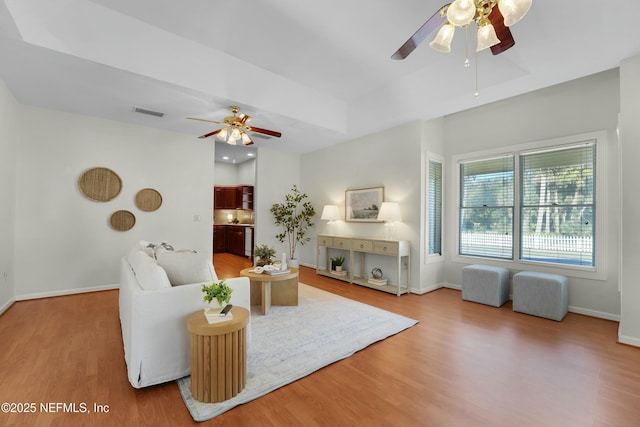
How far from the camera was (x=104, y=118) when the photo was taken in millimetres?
4645

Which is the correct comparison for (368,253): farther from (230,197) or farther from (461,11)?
(230,197)

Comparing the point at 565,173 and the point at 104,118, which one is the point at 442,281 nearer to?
the point at 565,173

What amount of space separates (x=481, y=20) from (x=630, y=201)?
2.47 m

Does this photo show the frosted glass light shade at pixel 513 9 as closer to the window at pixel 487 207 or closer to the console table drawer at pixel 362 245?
the window at pixel 487 207

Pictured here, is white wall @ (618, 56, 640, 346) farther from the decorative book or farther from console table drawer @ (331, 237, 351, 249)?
the decorative book

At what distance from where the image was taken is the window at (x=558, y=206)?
3719mm

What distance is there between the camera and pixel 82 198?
4.49 metres

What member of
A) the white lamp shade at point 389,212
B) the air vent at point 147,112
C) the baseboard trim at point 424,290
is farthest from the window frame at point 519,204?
the air vent at point 147,112

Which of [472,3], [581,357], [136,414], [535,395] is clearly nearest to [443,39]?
[472,3]

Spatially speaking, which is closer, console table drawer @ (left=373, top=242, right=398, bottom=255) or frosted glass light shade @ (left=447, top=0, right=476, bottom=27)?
frosted glass light shade @ (left=447, top=0, right=476, bottom=27)

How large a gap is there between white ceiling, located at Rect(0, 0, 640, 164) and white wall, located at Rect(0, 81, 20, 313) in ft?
0.93

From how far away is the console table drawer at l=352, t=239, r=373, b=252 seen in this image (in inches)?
199

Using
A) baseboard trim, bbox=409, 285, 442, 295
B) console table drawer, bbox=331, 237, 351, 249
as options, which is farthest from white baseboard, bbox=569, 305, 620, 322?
console table drawer, bbox=331, 237, 351, 249

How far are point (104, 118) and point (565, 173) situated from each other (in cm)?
695
